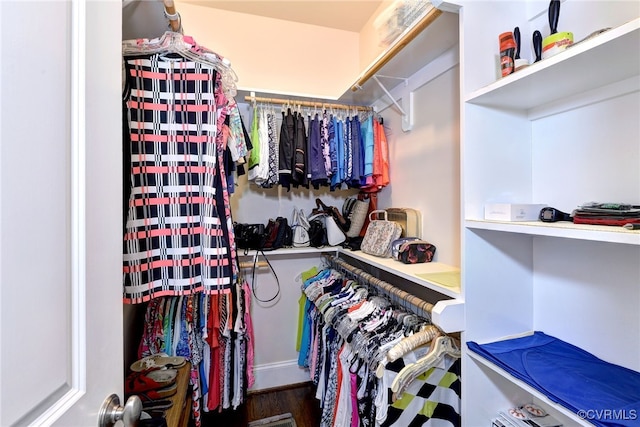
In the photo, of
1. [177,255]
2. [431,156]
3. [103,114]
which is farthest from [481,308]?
[103,114]

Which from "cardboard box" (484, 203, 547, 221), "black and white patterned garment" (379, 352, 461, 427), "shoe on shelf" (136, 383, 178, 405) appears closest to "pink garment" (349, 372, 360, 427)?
"black and white patterned garment" (379, 352, 461, 427)

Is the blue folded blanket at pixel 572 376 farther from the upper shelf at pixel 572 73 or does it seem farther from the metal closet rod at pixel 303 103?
the metal closet rod at pixel 303 103

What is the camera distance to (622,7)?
0.81 m

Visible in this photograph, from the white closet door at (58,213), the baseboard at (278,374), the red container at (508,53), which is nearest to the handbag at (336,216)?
the baseboard at (278,374)

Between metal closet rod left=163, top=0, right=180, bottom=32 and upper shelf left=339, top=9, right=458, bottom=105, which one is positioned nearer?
metal closet rod left=163, top=0, right=180, bottom=32

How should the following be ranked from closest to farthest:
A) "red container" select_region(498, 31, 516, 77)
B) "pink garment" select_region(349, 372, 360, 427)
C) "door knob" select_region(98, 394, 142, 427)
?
"door knob" select_region(98, 394, 142, 427)
"red container" select_region(498, 31, 516, 77)
"pink garment" select_region(349, 372, 360, 427)

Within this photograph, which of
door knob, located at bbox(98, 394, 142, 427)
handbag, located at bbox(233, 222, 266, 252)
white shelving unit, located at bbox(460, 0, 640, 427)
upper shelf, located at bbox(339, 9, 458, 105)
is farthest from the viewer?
handbag, located at bbox(233, 222, 266, 252)

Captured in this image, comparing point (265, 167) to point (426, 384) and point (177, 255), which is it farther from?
point (426, 384)

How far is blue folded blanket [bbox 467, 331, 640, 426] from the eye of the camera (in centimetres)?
67

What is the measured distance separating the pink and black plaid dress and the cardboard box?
3.25 feet

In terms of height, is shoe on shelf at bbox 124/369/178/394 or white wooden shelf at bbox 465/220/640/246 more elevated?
white wooden shelf at bbox 465/220/640/246

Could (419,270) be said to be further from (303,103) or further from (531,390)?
(303,103)

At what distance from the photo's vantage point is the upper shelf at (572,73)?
2.08ft

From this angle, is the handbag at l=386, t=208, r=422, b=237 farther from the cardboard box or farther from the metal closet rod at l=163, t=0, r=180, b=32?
the metal closet rod at l=163, t=0, r=180, b=32
